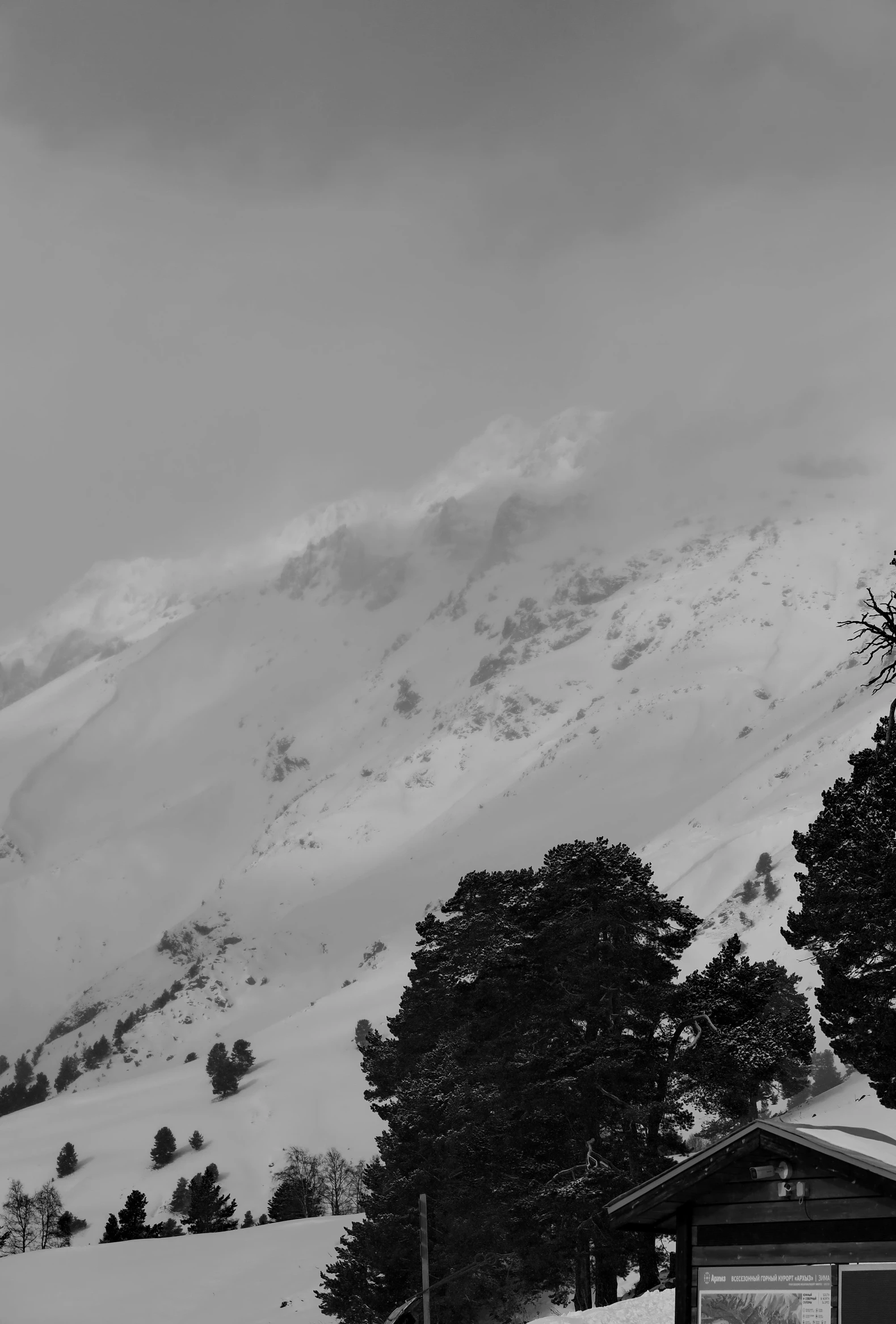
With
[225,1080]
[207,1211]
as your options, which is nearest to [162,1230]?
[207,1211]

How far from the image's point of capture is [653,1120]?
38719 mm

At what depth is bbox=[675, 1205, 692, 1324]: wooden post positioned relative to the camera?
53.2ft

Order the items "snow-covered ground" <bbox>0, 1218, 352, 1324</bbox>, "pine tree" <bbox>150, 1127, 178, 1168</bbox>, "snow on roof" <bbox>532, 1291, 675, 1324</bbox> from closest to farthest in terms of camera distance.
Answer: "snow on roof" <bbox>532, 1291, 675, 1324</bbox> → "snow-covered ground" <bbox>0, 1218, 352, 1324</bbox> → "pine tree" <bbox>150, 1127, 178, 1168</bbox>

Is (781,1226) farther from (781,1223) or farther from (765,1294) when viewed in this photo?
(765,1294)

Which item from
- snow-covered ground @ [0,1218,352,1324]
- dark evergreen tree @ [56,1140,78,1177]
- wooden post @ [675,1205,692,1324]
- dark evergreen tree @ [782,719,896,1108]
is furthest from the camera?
dark evergreen tree @ [56,1140,78,1177]

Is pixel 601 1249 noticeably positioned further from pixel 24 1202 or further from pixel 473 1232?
pixel 24 1202

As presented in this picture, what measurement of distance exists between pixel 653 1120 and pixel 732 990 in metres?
4.29

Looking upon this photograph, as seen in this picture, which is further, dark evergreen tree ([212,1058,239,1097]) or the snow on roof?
dark evergreen tree ([212,1058,239,1097])

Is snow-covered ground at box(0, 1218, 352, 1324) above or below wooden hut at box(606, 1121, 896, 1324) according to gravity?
below

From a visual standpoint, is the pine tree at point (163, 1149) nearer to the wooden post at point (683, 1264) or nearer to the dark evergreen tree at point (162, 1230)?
the dark evergreen tree at point (162, 1230)

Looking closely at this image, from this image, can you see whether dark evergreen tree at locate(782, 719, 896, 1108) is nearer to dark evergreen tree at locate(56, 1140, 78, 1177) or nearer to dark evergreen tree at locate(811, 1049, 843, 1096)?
dark evergreen tree at locate(811, 1049, 843, 1096)

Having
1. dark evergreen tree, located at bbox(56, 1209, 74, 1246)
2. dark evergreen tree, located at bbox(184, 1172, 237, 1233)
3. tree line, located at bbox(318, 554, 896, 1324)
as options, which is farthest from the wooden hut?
dark evergreen tree, located at bbox(56, 1209, 74, 1246)

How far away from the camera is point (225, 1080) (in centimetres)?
19525

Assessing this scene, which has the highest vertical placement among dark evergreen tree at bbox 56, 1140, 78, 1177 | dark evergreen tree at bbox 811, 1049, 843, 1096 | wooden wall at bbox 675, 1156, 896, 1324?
dark evergreen tree at bbox 811, 1049, 843, 1096
